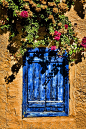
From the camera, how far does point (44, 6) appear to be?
3578mm

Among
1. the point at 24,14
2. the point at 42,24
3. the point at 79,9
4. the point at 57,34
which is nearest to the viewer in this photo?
the point at 24,14

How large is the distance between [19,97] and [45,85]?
2.41 ft

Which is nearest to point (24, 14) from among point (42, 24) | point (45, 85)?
point (42, 24)

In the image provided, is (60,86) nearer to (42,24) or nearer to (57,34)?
(57,34)

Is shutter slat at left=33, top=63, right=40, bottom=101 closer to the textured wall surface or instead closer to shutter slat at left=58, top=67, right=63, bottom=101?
the textured wall surface

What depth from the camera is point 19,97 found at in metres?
A: 4.00

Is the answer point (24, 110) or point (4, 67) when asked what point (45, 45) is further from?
point (24, 110)

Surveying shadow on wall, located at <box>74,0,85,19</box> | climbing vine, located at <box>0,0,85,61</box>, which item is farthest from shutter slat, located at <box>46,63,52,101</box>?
shadow on wall, located at <box>74,0,85,19</box>

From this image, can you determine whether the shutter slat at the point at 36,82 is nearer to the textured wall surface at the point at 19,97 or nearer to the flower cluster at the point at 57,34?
the textured wall surface at the point at 19,97

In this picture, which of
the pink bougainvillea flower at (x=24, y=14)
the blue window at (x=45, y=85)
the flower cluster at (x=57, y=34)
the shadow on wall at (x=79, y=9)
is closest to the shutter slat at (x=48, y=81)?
the blue window at (x=45, y=85)

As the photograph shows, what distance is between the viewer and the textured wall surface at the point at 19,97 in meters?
3.98

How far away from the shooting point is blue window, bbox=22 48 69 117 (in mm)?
3973

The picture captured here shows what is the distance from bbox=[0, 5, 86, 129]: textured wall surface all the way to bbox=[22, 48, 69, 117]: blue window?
0.14 m

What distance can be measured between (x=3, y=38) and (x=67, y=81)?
1.96 meters
